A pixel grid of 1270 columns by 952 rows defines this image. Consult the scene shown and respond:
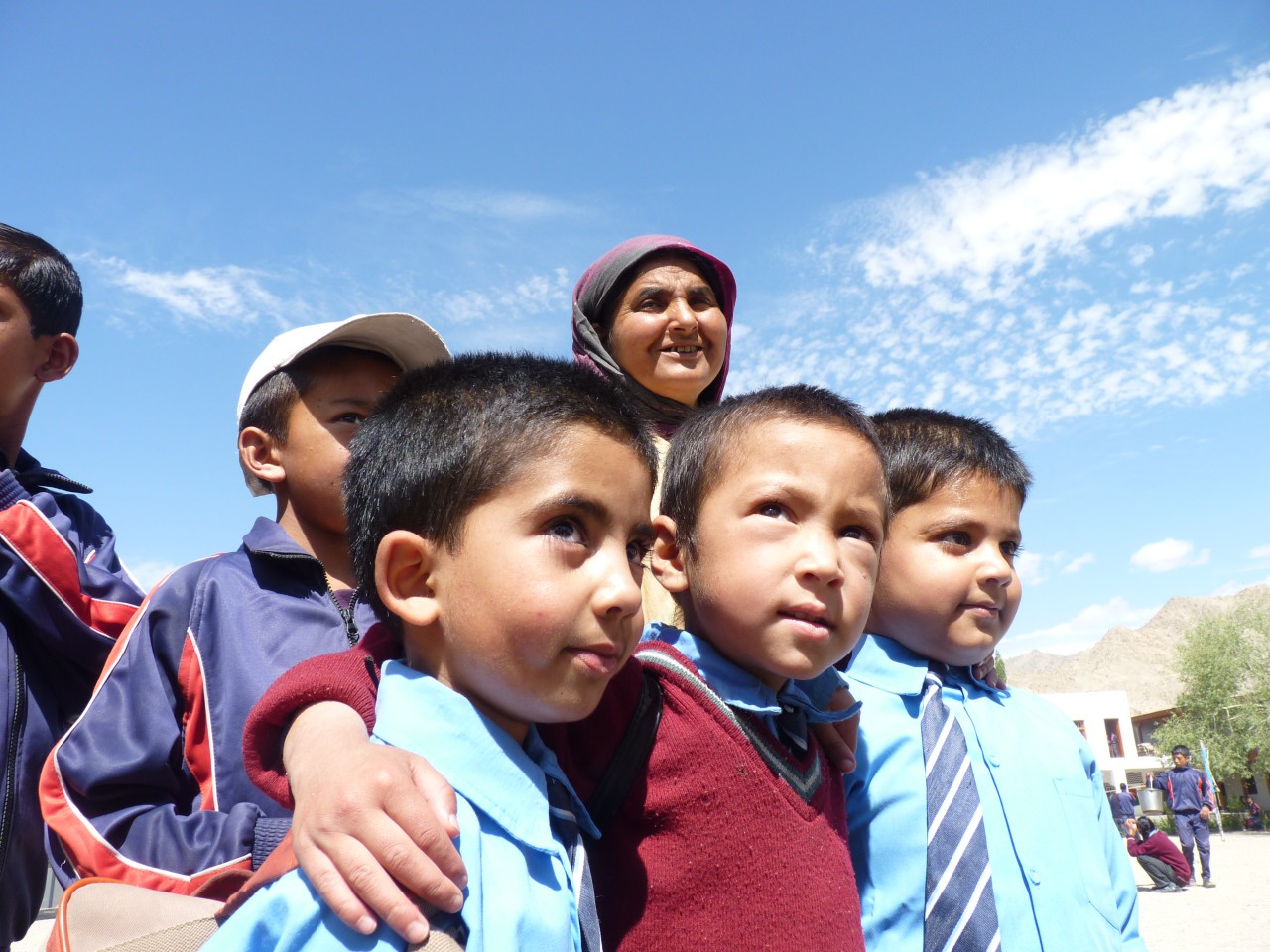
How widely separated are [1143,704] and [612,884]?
128891mm

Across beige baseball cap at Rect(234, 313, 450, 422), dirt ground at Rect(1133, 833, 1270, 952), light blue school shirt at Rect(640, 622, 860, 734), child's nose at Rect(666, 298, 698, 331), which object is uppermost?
child's nose at Rect(666, 298, 698, 331)

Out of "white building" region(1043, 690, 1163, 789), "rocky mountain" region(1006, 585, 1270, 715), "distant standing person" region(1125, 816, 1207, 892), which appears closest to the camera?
"distant standing person" region(1125, 816, 1207, 892)

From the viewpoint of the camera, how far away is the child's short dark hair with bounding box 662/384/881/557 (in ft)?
5.85

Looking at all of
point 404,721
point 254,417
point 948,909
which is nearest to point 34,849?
point 254,417

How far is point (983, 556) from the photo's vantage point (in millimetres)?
2211

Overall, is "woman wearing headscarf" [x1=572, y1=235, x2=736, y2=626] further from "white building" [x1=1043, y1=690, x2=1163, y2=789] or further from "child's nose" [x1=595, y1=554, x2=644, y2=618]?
"white building" [x1=1043, y1=690, x2=1163, y2=789]

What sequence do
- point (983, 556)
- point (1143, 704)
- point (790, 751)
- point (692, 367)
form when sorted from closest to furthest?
point (790, 751)
point (983, 556)
point (692, 367)
point (1143, 704)

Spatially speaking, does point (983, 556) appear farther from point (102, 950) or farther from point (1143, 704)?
point (1143, 704)

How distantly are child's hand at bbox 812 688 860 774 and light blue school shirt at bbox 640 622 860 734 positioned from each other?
0.03 metres

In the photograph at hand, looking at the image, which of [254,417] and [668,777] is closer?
[668,777]

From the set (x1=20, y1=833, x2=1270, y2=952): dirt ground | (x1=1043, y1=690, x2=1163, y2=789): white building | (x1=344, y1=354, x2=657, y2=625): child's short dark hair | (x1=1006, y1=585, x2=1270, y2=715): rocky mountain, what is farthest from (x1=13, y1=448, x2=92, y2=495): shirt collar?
(x1=1006, y1=585, x2=1270, y2=715): rocky mountain

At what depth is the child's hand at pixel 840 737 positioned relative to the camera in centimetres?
183

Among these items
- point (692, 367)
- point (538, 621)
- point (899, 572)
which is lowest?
point (538, 621)

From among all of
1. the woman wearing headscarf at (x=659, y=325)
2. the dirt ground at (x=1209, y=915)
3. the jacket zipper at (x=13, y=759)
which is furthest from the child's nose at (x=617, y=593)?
the dirt ground at (x=1209, y=915)
